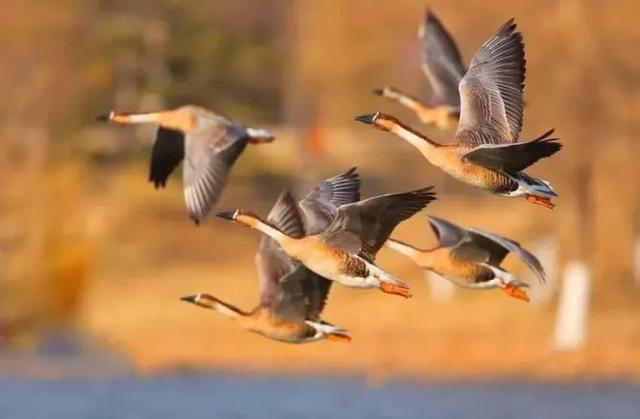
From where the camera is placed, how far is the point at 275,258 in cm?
1175

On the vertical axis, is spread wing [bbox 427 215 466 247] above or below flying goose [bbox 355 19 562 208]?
below

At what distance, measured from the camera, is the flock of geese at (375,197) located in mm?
10203

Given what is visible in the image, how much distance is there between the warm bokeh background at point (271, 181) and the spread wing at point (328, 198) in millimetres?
10062

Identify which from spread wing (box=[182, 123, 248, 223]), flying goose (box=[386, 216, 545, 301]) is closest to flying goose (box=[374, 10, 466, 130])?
flying goose (box=[386, 216, 545, 301])

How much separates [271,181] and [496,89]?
2424 cm

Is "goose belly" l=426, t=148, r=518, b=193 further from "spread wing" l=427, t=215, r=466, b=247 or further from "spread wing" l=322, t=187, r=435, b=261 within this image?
"spread wing" l=427, t=215, r=466, b=247

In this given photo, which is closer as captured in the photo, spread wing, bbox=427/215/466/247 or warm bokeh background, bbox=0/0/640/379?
spread wing, bbox=427/215/466/247

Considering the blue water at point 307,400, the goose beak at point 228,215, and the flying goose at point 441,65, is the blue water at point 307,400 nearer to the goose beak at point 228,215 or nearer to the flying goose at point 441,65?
the flying goose at point 441,65

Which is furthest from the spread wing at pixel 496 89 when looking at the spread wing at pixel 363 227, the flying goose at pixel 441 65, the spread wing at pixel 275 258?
the flying goose at pixel 441 65

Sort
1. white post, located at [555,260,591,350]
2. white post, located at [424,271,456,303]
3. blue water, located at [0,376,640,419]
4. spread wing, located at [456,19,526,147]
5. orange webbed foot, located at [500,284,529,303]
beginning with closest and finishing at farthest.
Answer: spread wing, located at [456,19,526,147] < orange webbed foot, located at [500,284,529,303] < blue water, located at [0,376,640,419] < white post, located at [555,260,591,350] < white post, located at [424,271,456,303]

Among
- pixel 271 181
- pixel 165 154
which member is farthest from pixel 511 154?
pixel 271 181

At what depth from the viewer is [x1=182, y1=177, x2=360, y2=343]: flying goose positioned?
1123 centimetres

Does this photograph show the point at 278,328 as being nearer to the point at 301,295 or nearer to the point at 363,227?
the point at 301,295

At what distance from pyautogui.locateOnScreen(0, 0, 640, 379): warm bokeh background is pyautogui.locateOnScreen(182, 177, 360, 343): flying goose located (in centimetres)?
987
